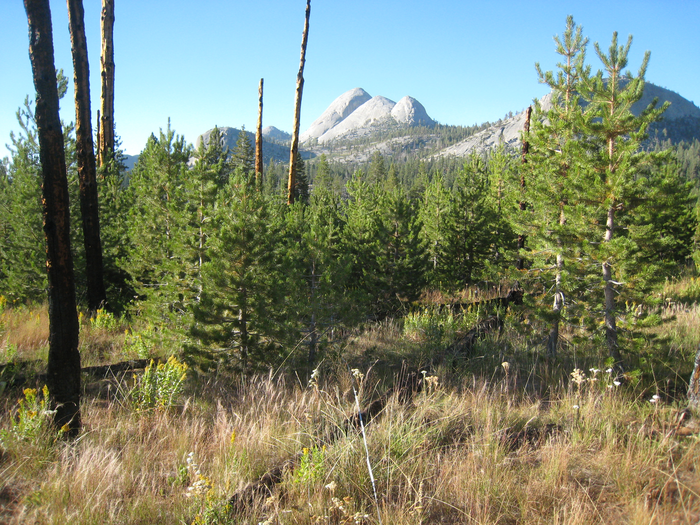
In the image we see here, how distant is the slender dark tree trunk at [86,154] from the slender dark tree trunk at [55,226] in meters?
5.19

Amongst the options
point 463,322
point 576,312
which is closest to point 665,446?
point 576,312

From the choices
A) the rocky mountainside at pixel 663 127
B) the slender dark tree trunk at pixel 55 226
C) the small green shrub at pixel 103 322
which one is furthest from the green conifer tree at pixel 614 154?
the rocky mountainside at pixel 663 127

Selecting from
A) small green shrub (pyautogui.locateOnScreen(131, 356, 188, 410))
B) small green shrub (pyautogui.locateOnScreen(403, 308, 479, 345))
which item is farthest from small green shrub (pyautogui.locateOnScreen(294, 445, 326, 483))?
small green shrub (pyautogui.locateOnScreen(403, 308, 479, 345))

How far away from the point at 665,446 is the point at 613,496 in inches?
25.2

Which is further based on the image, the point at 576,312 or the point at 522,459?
the point at 576,312

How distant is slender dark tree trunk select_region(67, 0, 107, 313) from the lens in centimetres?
679

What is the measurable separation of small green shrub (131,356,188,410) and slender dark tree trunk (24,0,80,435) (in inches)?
20.1

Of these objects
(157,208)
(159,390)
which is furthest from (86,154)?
(159,390)

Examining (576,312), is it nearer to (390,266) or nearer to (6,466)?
(390,266)

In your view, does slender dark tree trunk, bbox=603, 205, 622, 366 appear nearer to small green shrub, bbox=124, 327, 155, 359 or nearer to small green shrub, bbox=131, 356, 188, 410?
small green shrub, bbox=131, 356, 188, 410

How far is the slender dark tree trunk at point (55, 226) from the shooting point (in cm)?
272

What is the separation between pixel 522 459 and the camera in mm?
2461

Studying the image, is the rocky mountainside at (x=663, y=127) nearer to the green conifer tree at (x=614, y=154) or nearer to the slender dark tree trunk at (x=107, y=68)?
the slender dark tree trunk at (x=107, y=68)

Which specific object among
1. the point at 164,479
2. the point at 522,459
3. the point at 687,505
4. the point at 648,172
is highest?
the point at 648,172
